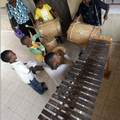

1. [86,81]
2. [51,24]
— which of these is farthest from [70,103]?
[51,24]

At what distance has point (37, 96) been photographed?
2.76 metres

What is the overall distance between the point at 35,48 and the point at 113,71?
5.72 ft

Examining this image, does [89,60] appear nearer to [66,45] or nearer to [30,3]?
[66,45]

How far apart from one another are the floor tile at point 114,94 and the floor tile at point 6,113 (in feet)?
7.21

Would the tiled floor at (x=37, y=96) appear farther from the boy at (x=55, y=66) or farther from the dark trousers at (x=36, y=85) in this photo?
the boy at (x=55, y=66)

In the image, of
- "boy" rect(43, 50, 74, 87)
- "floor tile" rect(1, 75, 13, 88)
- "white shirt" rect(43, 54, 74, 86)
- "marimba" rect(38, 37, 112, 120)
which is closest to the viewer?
"marimba" rect(38, 37, 112, 120)

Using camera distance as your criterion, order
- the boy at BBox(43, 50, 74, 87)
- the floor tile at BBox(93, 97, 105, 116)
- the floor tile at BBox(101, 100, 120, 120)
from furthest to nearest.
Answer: the floor tile at BBox(93, 97, 105, 116), the floor tile at BBox(101, 100, 120, 120), the boy at BBox(43, 50, 74, 87)

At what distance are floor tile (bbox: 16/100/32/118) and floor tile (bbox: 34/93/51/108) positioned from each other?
0.17 meters

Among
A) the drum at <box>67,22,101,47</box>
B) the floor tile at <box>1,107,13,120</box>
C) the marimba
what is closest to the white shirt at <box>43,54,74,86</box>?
the marimba

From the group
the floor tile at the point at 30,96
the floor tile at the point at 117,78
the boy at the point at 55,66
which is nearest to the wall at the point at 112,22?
the floor tile at the point at 117,78

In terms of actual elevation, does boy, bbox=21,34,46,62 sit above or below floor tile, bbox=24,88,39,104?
above

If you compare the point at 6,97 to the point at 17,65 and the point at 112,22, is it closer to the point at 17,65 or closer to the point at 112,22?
the point at 17,65

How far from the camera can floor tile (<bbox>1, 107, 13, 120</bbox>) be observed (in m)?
2.68

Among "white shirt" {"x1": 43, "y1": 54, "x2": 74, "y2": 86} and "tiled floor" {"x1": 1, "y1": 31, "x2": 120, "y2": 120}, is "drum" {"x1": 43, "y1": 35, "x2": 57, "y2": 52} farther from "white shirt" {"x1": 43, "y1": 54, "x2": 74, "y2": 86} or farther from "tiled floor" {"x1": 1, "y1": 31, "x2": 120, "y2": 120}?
"white shirt" {"x1": 43, "y1": 54, "x2": 74, "y2": 86}
